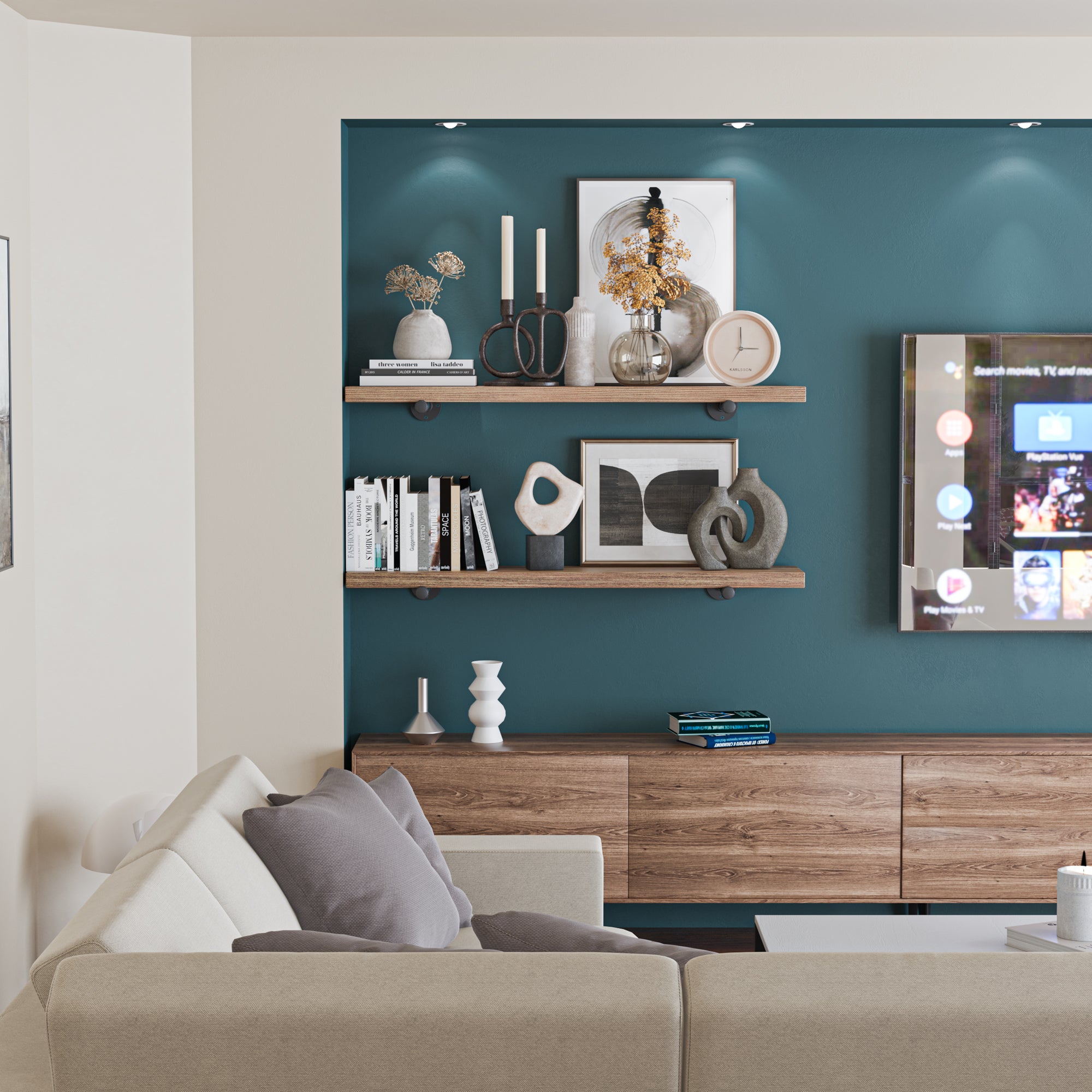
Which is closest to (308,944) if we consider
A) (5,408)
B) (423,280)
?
(5,408)

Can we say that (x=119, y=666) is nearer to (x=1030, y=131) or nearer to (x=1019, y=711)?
(x=1019, y=711)

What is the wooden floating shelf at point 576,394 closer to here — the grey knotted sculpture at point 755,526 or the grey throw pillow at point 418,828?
the grey knotted sculpture at point 755,526

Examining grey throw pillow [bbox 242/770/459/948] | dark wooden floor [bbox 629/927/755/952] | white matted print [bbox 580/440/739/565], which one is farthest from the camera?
white matted print [bbox 580/440/739/565]

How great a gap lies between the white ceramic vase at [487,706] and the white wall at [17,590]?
50.8 inches

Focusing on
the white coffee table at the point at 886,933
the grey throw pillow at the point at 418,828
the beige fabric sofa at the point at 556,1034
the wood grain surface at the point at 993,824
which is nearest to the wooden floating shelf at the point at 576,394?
the wood grain surface at the point at 993,824

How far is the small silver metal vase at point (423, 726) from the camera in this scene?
3488 mm

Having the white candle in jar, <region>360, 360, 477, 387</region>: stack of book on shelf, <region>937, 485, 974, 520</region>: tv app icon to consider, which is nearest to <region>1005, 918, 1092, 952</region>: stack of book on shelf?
the white candle in jar

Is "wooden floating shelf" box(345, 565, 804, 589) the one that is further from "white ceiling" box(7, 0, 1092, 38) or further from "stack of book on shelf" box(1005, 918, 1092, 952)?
"white ceiling" box(7, 0, 1092, 38)

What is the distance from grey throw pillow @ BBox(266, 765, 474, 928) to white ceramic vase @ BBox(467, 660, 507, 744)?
942mm

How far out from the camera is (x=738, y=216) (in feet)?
11.8

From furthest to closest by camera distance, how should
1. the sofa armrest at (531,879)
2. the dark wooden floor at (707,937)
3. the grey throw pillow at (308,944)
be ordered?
1. the dark wooden floor at (707,937)
2. the sofa armrest at (531,879)
3. the grey throw pillow at (308,944)

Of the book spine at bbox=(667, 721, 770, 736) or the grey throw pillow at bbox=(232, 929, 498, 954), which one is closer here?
the grey throw pillow at bbox=(232, 929, 498, 954)

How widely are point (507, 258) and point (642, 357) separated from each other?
0.51 meters

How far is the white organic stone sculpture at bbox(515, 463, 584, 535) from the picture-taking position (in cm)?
346
